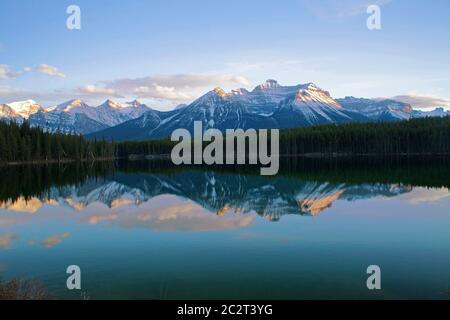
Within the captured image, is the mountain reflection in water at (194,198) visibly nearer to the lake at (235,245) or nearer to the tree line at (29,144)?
the lake at (235,245)

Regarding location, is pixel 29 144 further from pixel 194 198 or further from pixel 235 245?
pixel 235 245

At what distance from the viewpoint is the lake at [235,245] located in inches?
869

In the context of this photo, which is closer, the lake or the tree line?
the lake

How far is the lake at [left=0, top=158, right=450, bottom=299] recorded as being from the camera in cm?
2208

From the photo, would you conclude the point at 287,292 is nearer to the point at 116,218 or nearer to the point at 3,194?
the point at 116,218

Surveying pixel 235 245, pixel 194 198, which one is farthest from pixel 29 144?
pixel 235 245

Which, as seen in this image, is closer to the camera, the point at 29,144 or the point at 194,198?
the point at 194,198

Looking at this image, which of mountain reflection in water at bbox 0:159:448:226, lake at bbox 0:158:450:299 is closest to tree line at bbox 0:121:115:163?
mountain reflection in water at bbox 0:159:448:226

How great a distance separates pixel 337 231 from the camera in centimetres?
3581

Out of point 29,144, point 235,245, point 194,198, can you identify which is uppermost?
point 29,144

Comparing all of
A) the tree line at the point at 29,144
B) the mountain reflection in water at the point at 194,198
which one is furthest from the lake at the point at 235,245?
the tree line at the point at 29,144

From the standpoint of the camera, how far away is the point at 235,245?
104 ft

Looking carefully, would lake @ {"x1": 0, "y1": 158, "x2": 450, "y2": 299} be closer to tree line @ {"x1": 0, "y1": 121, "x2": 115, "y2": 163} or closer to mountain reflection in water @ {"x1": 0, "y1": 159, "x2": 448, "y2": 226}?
mountain reflection in water @ {"x1": 0, "y1": 159, "x2": 448, "y2": 226}
